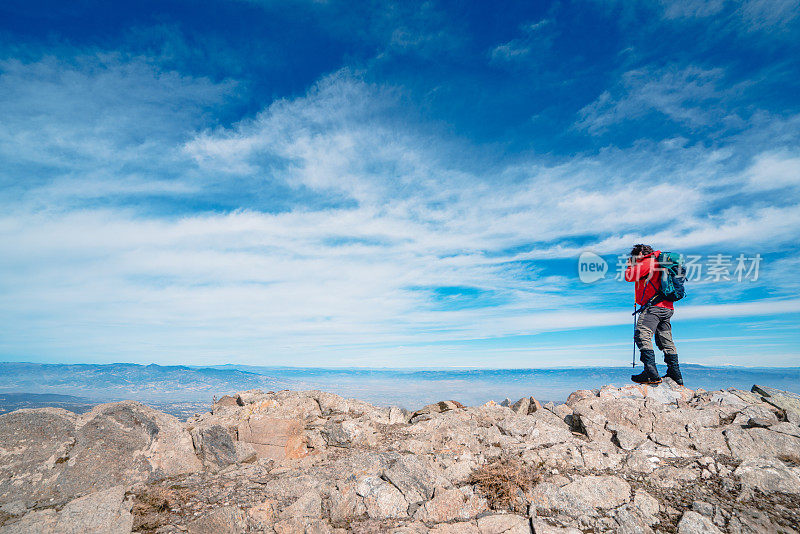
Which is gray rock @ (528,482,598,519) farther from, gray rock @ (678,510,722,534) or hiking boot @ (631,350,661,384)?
hiking boot @ (631,350,661,384)

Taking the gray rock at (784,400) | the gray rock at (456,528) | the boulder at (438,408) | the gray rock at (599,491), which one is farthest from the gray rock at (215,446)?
the gray rock at (784,400)

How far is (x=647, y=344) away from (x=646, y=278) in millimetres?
2220

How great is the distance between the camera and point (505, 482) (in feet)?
23.3

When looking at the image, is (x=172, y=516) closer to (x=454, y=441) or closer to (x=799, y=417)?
(x=454, y=441)

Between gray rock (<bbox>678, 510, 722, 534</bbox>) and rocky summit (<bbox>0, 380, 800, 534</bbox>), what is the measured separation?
0.09ft

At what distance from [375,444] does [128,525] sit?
4.93 meters

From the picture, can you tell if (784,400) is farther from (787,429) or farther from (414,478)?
(414,478)

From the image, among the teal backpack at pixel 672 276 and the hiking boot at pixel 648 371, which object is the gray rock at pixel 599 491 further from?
the teal backpack at pixel 672 276

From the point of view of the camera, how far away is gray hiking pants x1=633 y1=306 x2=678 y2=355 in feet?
41.7

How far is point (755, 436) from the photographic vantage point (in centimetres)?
848

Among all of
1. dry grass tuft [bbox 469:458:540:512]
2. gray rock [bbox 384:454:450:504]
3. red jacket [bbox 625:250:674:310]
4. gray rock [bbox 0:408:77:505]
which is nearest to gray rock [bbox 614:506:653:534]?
dry grass tuft [bbox 469:458:540:512]

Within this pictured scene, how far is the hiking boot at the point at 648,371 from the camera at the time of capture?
12.4 m

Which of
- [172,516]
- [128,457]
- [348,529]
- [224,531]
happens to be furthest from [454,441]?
[128,457]

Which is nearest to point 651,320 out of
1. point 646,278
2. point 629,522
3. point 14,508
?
point 646,278
